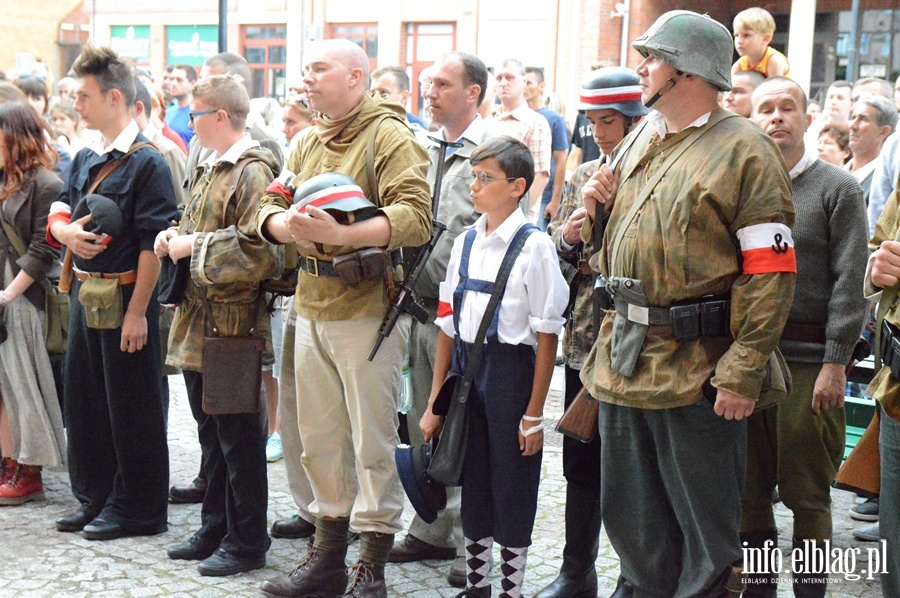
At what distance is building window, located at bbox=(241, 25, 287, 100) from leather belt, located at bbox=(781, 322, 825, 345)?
28.8 m

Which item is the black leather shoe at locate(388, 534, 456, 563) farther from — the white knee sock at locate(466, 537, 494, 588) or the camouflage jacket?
the camouflage jacket

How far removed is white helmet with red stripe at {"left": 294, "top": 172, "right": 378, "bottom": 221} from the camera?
3930 millimetres

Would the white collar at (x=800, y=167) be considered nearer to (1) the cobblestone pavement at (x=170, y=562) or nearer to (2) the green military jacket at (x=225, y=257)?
(1) the cobblestone pavement at (x=170, y=562)

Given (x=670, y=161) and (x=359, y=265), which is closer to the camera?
(x=670, y=161)

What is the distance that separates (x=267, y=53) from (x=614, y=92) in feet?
96.1

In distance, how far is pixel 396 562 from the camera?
4.82m

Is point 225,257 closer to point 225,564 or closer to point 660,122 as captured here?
point 225,564

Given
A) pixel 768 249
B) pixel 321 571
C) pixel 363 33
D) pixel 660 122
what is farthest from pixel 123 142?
pixel 363 33

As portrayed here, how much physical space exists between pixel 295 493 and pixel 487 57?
23093 mm

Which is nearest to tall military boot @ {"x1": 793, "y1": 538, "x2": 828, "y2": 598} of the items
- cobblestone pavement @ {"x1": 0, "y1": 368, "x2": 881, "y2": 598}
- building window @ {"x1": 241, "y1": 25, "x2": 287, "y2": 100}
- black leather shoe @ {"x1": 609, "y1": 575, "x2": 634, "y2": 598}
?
cobblestone pavement @ {"x1": 0, "y1": 368, "x2": 881, "y2": 598}

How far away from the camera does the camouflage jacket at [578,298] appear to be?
425 cm

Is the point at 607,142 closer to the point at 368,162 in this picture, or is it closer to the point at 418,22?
the point at 368,162

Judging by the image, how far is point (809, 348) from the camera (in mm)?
4027

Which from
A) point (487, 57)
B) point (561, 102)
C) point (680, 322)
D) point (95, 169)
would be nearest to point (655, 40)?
point (680, 322)
